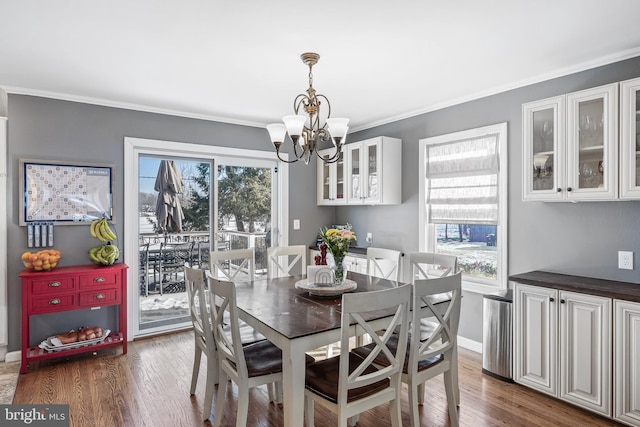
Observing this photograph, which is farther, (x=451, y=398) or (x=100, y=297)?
(x=100, y=297)

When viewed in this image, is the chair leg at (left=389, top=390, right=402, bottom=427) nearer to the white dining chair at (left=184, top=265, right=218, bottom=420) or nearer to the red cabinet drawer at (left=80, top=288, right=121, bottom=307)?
the white dining chair at (left=184, top=265, right=218, bottom=420)

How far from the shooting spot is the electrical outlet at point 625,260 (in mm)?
2639

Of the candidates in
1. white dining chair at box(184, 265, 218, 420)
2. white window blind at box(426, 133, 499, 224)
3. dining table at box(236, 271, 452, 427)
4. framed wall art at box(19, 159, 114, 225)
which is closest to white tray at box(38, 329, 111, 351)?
framed wall art at box(19, 159, 114, 225)

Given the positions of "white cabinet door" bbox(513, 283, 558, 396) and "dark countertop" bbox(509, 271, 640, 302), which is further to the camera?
"white cabinet door" bbox(513, 283, 558, 396)

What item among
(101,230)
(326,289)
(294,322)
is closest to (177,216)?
(101,230)

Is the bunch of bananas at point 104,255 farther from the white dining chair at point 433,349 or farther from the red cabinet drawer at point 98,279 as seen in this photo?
the white dining chair at point 433,349

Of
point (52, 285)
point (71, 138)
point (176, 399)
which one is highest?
point (71, 138)

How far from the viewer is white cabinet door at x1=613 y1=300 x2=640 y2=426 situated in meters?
2.29

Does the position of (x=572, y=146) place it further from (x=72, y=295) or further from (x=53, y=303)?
(x=53, y=303)

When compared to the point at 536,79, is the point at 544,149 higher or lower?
lower

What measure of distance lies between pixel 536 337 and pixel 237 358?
85.3 inches

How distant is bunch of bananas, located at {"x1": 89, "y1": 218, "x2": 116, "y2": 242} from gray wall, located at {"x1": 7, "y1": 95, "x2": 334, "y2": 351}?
0.47 ft

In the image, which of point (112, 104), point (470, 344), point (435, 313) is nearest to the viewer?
point (435, 313)

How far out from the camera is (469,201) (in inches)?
145
